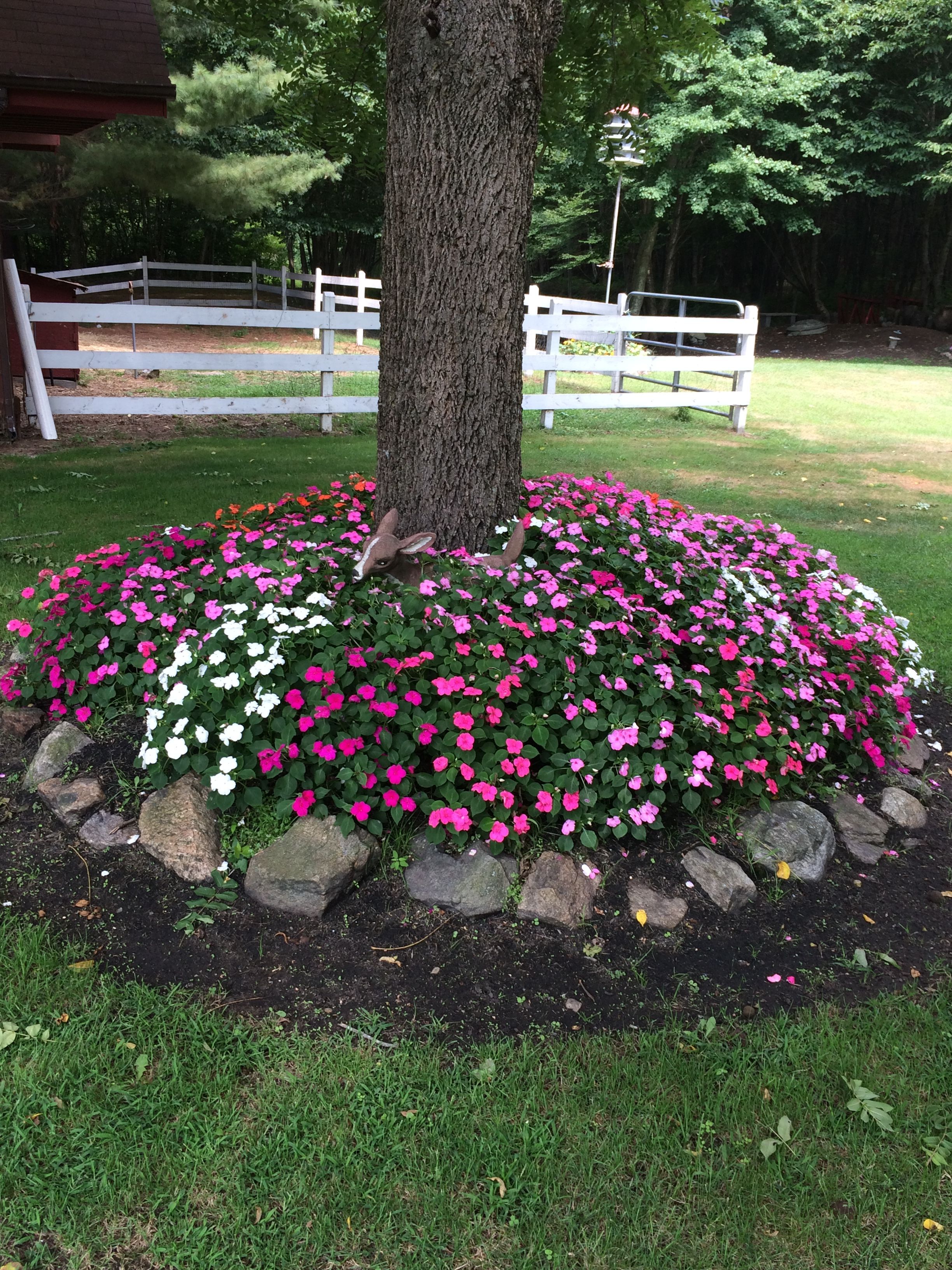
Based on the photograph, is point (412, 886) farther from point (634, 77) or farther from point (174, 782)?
point (634, 77)

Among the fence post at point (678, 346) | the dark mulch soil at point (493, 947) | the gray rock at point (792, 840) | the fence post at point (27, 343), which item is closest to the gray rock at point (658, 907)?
the dark mulch soil at point (493, 947)

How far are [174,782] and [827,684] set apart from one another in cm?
225

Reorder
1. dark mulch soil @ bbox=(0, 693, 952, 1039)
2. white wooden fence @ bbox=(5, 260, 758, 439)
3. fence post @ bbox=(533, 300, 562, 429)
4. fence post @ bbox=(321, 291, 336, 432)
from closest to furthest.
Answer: dark mulch soil @ bbox=(0, 693, 952, 1039) → white wooden fence @ bbox=(5, 260, 758, 439) → fence post @ bbox=(321, 291, 336, 432) → fence post @ bbox=(533, 300, 562, 429)

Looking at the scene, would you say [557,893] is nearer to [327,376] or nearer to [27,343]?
[27,343]

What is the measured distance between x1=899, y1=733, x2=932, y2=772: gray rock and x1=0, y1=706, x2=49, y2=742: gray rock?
3230mm

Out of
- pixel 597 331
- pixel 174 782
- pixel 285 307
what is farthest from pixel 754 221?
pixel 174 782

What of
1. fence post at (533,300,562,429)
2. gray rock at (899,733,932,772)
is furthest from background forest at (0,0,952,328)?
gray rock at (899,733,932,772)

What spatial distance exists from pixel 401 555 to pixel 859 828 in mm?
1825

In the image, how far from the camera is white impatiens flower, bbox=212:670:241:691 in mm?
3006

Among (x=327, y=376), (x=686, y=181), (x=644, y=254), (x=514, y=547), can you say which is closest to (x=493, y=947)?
(x=514, y=547)

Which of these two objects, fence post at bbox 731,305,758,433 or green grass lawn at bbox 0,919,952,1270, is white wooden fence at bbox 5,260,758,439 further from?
green grass lawn at bbox 0,919,952,1270

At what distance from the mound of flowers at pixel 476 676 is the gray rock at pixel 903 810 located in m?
0.16

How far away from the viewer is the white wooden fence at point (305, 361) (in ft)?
26.8

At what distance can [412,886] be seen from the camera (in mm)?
2881
